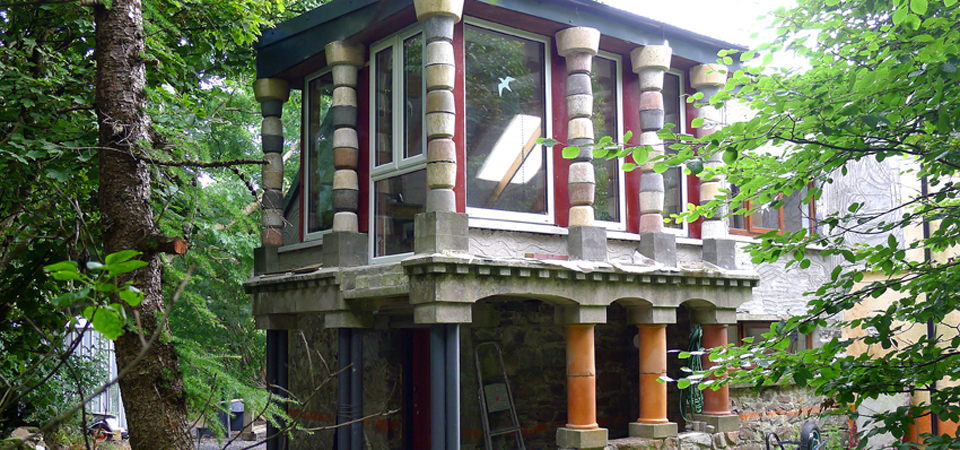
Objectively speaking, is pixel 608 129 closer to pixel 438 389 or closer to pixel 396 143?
pixel 396 143

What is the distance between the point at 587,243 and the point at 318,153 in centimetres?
395

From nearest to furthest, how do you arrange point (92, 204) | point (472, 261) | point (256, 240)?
1. point (92, 204)
2. point (472, 261)
3. point (256, 240)

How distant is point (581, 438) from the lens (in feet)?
27.8

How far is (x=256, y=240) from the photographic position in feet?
50.0

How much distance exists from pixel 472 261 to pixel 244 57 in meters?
5.50

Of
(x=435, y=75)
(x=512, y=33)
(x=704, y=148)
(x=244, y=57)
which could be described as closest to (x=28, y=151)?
(x=435, y=75)

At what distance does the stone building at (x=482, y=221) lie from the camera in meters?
8.09

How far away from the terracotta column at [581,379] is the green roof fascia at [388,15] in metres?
3.53

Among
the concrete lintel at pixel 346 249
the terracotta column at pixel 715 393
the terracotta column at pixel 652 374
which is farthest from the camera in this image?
the terracotta column at pixel 715 393

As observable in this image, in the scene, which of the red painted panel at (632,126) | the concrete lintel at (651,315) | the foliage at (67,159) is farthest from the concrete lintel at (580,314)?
the foliage at (67,159)

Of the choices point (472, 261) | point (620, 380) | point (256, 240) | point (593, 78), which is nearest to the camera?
point (472, 261)

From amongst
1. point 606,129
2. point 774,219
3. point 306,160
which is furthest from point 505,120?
point 774,219

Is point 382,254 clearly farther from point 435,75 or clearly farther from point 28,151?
point 28,151

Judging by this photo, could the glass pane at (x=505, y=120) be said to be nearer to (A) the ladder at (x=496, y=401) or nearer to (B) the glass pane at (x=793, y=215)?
(A) the ladder at (x=496, y=401)
